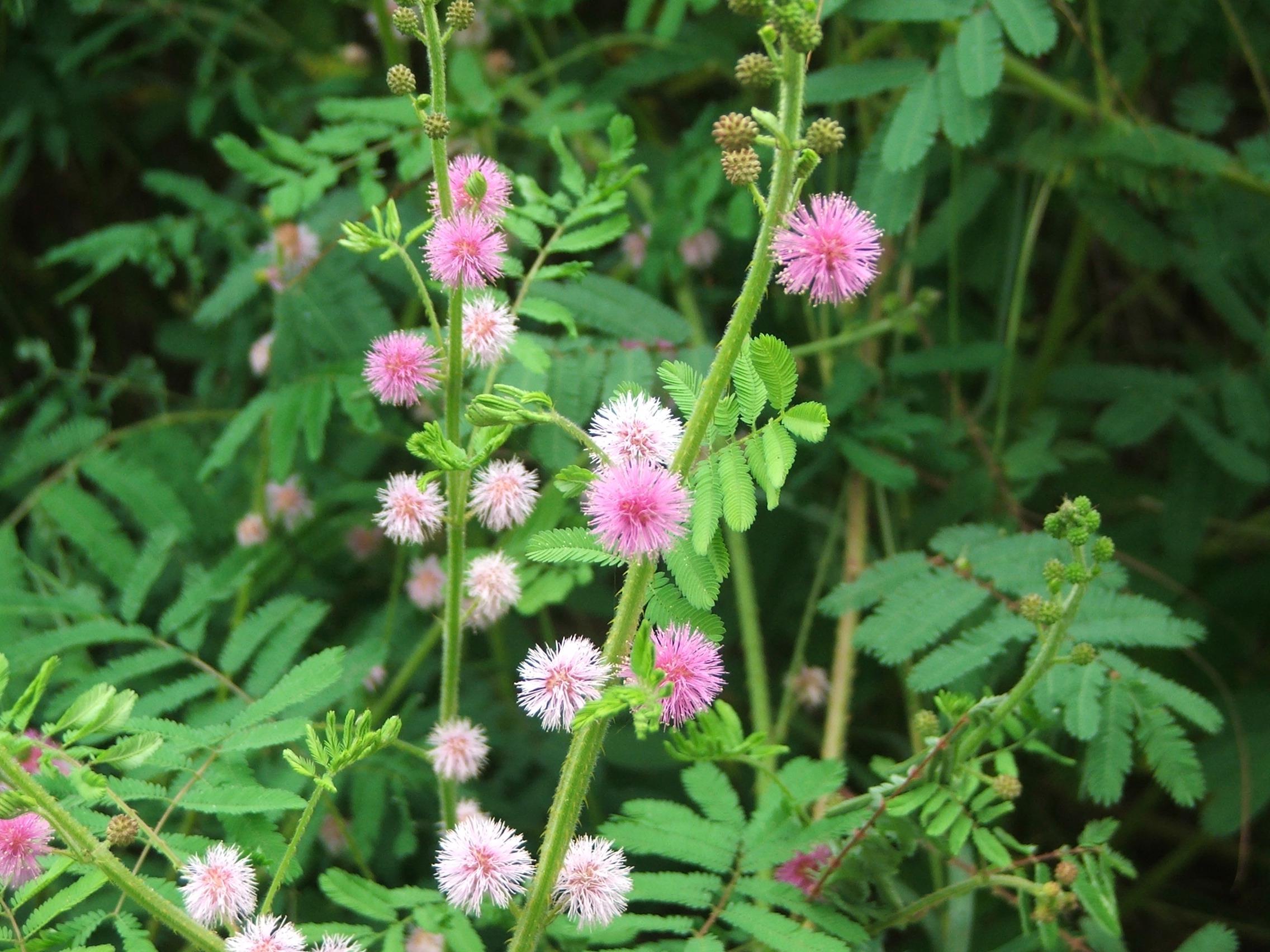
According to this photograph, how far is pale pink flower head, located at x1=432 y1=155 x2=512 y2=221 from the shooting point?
46.5 inches

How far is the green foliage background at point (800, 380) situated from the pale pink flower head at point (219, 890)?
0.39 meters

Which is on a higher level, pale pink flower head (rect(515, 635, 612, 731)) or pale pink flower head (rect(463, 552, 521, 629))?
pale pink flower head (rect(463, 552, 521, 629))

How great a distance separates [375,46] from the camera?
2.96 m

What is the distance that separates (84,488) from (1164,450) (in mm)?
2500

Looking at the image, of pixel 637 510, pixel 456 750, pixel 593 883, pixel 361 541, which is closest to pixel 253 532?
pixel 361 541

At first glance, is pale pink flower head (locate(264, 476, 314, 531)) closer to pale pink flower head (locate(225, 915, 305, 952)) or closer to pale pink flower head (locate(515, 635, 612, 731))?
pale pink flower head (locate(225, 915, 305, 952))

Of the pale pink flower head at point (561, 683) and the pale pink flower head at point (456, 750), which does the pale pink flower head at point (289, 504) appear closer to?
the pale pink flower head at point (456, 750)

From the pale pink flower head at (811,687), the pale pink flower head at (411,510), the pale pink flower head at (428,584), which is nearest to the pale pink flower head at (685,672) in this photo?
the pale pink flower head at (411,510)

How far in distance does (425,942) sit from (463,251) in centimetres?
86

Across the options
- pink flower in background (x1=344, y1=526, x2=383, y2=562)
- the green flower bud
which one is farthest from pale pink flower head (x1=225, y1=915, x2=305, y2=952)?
pink flower in background (x1=344, y1=526, x2=383, y2=562)

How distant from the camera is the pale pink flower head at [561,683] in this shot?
1.03 metres

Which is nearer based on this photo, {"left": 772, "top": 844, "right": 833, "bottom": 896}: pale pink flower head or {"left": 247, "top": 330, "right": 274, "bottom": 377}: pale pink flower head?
{"left": 772, "top": 844, "right": 833, "bottom": 896}: pale pink flower head

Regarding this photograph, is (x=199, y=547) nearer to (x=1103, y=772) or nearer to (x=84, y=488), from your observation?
(x=84, y=488)

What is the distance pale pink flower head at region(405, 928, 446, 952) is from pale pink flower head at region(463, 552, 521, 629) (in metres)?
0.41
